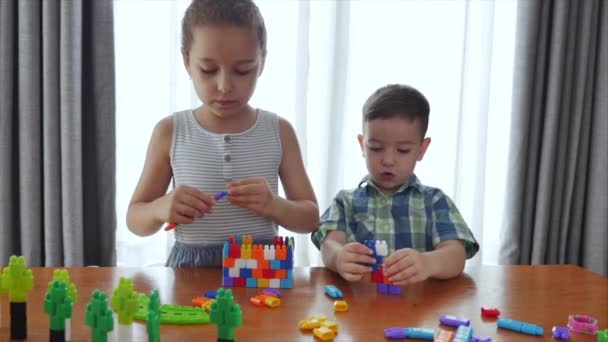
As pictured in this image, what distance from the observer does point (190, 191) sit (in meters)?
0.99

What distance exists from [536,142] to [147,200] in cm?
156

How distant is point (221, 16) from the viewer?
1.13 metres

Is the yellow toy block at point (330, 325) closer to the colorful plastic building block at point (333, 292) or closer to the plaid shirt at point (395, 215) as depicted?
the colorful plastic building block at point (333, 292)

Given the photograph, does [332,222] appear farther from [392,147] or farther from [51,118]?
[51,118]

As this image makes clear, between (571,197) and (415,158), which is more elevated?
(415,158)

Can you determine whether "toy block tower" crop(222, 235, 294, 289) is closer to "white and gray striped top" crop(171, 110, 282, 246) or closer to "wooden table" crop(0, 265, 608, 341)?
"wooden table" crop(0, 265, 608, 341)

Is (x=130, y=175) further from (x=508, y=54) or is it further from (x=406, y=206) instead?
(x=508, y=54)

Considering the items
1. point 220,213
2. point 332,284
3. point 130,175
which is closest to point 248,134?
point 220,213

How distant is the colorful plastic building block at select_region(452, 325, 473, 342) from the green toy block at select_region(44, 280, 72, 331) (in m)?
0.44

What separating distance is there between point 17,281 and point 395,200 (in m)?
0.74

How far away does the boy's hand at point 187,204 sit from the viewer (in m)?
0.98

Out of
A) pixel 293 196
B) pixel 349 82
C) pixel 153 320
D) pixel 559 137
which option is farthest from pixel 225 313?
pixel 559 137

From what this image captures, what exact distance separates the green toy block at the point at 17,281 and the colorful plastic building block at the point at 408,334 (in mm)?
437

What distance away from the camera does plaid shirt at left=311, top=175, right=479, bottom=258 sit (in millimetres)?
1231
